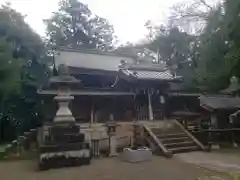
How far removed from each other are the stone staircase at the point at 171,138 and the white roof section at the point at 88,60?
22.3 feet

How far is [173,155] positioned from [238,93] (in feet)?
18.1

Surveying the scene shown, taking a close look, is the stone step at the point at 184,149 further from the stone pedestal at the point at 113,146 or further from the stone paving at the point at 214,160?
the stone pedestal at the point at 113,146

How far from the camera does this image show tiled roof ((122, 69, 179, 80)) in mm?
16859

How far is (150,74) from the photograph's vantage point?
1767 cm

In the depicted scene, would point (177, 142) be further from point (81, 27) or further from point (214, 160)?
point (81, 27)

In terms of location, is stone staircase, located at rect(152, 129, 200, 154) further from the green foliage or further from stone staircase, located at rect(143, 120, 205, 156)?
the green foliage

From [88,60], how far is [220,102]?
1001 centimetres

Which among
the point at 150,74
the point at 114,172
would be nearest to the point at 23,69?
the point at 150,74

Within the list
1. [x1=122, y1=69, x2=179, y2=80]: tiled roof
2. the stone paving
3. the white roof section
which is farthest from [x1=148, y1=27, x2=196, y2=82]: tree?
the stone paving

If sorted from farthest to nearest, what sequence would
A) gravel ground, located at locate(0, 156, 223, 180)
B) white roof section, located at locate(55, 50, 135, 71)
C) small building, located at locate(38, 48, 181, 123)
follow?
1. white roof section, located at locate(55, 50, 135, 71)
2. small building, located at locate(38, 48, 181, 123)
3. gravel ground, located at locate(0, 156, 223, 180)

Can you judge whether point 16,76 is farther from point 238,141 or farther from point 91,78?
point 238,141

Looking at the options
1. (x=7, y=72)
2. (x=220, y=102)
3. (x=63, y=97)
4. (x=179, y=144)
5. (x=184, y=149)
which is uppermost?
(x=7, y=72)

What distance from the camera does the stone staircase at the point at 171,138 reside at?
1233cm

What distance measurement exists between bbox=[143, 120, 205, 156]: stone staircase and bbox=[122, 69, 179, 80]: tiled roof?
3.27 meters
